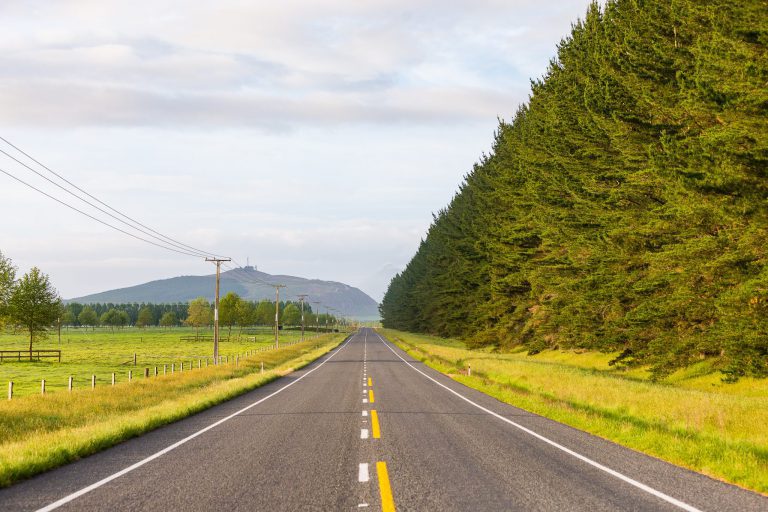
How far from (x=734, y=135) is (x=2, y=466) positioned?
61.4 feet

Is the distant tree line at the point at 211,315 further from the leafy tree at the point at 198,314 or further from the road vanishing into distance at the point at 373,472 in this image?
the road vanishing into distance at the point at 373,472

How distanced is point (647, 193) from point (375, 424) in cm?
1913

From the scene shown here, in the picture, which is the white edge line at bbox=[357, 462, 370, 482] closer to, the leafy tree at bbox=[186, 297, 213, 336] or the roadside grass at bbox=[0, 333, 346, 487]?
the roadside grass at bbox=[0, 333, 346, 487]

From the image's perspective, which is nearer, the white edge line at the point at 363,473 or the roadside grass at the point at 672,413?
the white edge line at the point at 363,473

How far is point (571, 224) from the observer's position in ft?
108

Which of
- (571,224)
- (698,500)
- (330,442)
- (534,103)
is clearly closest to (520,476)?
(698,500)

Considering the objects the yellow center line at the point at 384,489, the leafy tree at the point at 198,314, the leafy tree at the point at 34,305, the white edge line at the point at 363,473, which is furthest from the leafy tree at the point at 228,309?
the yellow center line at the point at 384,489

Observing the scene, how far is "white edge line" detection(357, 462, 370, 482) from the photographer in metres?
8.10

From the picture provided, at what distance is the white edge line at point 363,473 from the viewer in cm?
810

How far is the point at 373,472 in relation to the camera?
855 centimetres

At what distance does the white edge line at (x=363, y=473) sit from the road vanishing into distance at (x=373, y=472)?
3 centimetres

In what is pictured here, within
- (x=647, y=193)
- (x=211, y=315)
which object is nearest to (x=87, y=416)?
(x=647, y=193)

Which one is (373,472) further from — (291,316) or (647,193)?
(291,316)

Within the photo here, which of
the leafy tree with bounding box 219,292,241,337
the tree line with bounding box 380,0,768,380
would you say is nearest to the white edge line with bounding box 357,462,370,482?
the tree line with bounding box 380,0,768,380
